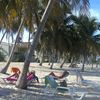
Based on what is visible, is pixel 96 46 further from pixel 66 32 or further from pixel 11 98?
pixel 11 98

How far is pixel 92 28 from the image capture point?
35.8 meters

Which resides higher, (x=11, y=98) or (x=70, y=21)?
(x=70, y=21)

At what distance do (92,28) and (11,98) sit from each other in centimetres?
2587

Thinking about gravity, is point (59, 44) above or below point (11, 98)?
above

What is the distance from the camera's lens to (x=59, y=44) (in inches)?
1252

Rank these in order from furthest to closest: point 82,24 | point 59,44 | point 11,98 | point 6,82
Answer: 1. point 82,24
2. point 59,44
3. point 6,82
4. point 11,98

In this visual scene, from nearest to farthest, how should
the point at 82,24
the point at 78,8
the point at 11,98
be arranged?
1. the point at 11,98
2. the point at 78,8
3. the point at 82,24

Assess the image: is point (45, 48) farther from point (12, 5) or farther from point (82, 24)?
point (12, 5)

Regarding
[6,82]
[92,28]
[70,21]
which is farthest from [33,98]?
[92,28]

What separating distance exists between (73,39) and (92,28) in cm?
309

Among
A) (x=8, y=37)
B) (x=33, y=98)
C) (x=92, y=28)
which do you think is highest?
(x=92, y=28)

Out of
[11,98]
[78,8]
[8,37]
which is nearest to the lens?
[11,98]

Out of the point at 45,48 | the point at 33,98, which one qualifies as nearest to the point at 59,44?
the point at 45,48

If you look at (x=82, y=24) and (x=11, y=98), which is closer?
(x=11, y=98)
